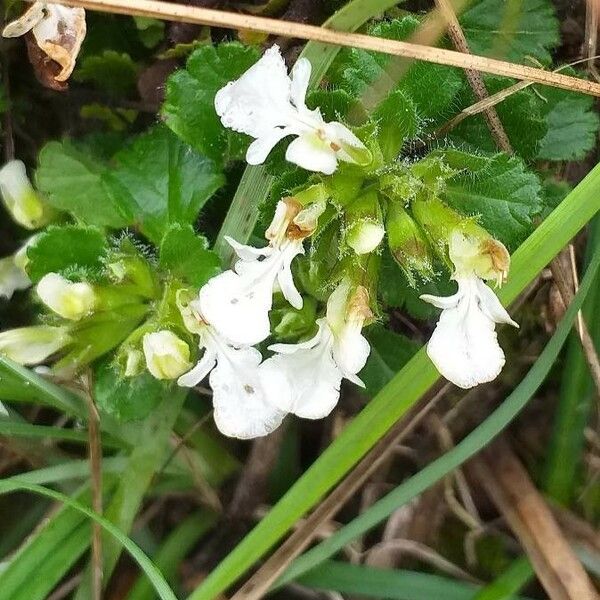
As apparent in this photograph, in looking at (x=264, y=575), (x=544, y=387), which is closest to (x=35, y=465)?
(x=264, y=575)

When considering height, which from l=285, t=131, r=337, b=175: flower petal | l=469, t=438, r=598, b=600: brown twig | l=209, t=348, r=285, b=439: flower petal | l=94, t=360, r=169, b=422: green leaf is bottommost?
l=469, t=438, r=598, b=600: brown twig

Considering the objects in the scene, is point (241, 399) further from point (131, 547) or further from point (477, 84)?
point (477, 84)

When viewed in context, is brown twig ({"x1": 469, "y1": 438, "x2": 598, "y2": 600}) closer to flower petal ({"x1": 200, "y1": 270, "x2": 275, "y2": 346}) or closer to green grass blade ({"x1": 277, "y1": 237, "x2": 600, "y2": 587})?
green grass blade ({"x1": 277, "y1": 237, "x2": 600, "y2": 587})

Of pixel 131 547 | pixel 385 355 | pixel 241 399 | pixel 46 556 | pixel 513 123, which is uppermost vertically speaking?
pixel 513 123

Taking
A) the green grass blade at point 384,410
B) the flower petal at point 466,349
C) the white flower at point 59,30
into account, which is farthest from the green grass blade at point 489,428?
the white flower at point 59,30

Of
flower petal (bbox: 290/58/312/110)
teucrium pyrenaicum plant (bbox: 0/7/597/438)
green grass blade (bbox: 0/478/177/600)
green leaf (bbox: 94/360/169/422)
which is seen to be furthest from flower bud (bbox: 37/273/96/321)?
flower petal (bbox: 290/58/312/110)

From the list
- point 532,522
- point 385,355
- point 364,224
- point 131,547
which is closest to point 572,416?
point 532,522
